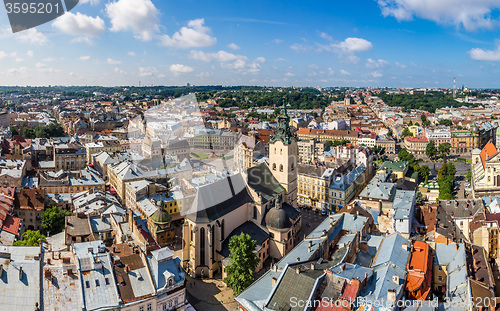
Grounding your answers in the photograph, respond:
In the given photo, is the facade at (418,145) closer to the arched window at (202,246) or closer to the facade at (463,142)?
the facade at (463,142)

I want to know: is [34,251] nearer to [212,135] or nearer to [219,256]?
[219,256]

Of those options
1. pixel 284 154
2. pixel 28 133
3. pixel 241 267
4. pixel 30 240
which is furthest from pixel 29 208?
pixel 28 133

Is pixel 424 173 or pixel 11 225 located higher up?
pixel 11 225

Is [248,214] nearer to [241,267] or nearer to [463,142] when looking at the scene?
[241,267]

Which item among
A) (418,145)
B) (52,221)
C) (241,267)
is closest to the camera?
(241,267)

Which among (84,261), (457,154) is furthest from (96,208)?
(457,154)

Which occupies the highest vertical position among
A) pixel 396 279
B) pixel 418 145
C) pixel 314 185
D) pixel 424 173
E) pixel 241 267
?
pixel 418 145

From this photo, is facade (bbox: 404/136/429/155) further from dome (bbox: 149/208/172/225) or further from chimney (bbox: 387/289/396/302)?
chimney (bbox: 387/289/396/302)
